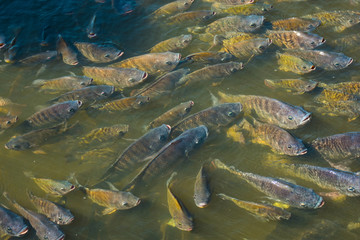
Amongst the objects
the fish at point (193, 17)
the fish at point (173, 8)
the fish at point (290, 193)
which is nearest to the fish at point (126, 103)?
the fish at point (290, 193)

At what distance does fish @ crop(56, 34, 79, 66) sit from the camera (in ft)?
24.3

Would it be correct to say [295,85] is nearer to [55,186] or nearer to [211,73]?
[211,73]

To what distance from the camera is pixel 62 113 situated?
20.0 feet

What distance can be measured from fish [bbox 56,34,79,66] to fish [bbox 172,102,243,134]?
3.24 m

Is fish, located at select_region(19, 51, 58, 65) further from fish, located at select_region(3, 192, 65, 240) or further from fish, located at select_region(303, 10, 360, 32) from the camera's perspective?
fish, located at select_region(303, 10, 360, 32)

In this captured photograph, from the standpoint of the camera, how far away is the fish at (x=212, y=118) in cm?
565

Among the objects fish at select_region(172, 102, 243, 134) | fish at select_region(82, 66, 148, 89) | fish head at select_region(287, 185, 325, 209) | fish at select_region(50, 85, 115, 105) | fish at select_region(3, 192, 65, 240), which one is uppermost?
fish at select_region(82, 66, 148, 89)

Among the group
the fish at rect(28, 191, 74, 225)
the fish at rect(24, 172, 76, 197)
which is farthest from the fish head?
the fish at rect(24, 172, 76, 197)

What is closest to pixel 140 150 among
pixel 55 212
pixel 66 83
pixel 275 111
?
pixel 55 212

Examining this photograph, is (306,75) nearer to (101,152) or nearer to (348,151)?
(348,151)

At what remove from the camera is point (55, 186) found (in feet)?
17.0

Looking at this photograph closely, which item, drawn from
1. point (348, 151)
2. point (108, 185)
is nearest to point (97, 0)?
point (108, 185)

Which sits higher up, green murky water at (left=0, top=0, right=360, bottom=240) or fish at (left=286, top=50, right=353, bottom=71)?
fish at (left=286, top=50, right=353, bottom=71)

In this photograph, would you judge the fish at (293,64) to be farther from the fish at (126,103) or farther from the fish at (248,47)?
the fish at (126,103)
